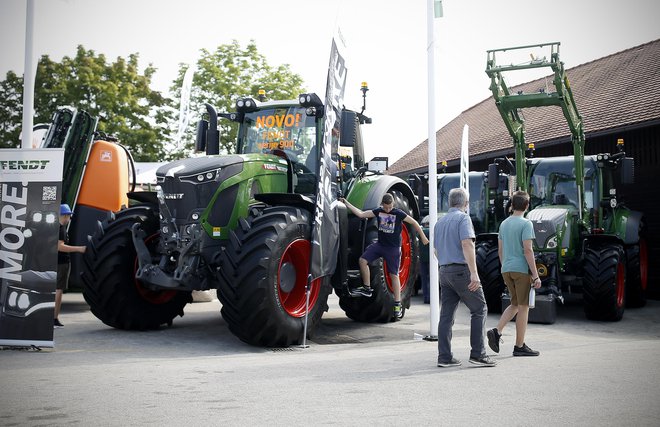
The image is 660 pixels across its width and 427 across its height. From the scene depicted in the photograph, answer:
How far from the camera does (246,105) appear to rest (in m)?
10.8

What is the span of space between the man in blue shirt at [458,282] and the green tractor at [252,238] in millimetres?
1805

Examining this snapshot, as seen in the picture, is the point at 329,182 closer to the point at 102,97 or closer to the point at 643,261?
the point at 643,261

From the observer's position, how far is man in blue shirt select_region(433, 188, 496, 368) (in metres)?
7.53

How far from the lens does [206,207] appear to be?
29.5ft

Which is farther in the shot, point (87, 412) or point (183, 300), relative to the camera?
point (183, 300)

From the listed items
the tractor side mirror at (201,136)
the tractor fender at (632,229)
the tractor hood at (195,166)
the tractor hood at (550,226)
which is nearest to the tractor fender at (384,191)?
the tractor hood at (550,226)

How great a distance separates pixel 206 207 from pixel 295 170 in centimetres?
178

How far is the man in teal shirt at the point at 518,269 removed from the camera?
321 inches

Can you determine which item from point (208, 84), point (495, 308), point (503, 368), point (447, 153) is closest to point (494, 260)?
point (495, 308)

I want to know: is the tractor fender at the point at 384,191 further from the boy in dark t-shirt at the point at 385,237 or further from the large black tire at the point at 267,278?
the large black tire at the point at 267,278

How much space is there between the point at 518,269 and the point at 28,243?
18.1 feet

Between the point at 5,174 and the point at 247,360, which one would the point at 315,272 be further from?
the point at 5,174

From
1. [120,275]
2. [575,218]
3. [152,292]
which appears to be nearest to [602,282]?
[575,218]

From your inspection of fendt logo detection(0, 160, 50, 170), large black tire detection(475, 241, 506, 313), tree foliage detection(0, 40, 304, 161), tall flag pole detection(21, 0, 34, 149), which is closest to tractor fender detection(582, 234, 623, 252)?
large black tire detection(475, 241, 506, 313)
